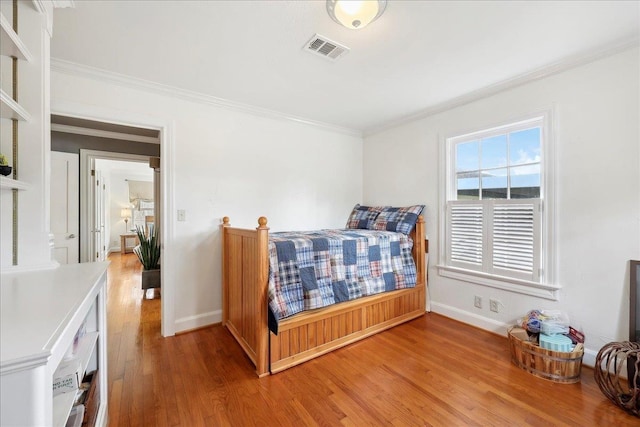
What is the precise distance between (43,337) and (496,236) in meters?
2.94

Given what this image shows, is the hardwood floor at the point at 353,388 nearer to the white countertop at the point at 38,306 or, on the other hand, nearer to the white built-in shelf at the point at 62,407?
the white built-in shelf at the point at 62,407

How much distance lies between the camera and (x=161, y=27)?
5.41 feet

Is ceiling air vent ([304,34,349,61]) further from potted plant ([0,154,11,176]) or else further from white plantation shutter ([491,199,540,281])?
white plantation shutter ([491,199,540,281])

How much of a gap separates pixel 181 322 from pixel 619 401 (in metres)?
3.21

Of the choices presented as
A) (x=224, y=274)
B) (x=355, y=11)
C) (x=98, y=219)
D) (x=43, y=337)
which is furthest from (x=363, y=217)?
(x=98, y=219)

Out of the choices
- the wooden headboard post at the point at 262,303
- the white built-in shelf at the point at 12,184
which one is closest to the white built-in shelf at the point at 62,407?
the white built-in shelf at the point at 12,184

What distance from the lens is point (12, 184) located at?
3.95ft

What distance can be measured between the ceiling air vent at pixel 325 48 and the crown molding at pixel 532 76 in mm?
1450

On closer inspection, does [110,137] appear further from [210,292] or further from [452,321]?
[452,321]

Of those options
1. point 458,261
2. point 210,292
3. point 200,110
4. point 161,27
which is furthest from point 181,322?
point 458,261

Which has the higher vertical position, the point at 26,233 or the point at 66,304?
the point at 26,233

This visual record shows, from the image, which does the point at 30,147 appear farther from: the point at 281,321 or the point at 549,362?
the point at 549,362

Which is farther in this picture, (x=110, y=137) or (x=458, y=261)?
(x=110, y=137)

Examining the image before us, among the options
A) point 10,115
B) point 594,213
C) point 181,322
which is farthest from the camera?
point 181,322
